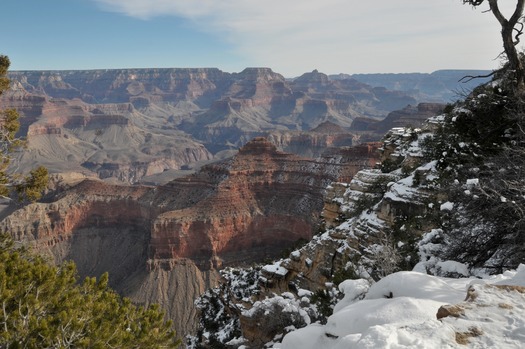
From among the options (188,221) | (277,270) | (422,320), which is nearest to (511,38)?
(422,320)

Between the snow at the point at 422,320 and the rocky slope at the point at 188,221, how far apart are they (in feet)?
168

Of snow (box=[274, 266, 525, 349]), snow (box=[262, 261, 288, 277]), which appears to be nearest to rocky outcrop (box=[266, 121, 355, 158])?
snow (box=[262, 261, 288, 277])

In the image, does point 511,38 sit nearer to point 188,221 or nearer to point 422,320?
point 422,320

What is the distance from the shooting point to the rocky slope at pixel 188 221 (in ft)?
196

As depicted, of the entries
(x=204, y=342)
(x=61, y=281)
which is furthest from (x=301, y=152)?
(x=61, y=281)

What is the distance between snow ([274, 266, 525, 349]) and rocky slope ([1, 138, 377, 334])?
168 feet

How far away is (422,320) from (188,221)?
5757 cm

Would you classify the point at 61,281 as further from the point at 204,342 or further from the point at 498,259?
the point at 204,342

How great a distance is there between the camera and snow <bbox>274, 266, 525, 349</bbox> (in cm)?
470

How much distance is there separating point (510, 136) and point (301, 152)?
514 feet

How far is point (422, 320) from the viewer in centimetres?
543

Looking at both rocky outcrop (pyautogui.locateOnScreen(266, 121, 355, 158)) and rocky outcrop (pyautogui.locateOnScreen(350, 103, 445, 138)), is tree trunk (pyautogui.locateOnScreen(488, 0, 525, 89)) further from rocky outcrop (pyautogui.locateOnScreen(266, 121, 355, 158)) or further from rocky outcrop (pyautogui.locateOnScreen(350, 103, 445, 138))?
rocky outcrop (pyautogui.locateOnScreen(266, 121, 355, 158))

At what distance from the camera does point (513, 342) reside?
15.4 ft

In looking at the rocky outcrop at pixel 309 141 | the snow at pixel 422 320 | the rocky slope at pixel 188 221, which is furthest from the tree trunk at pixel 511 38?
the rocky outcrop at pixel 309 141
